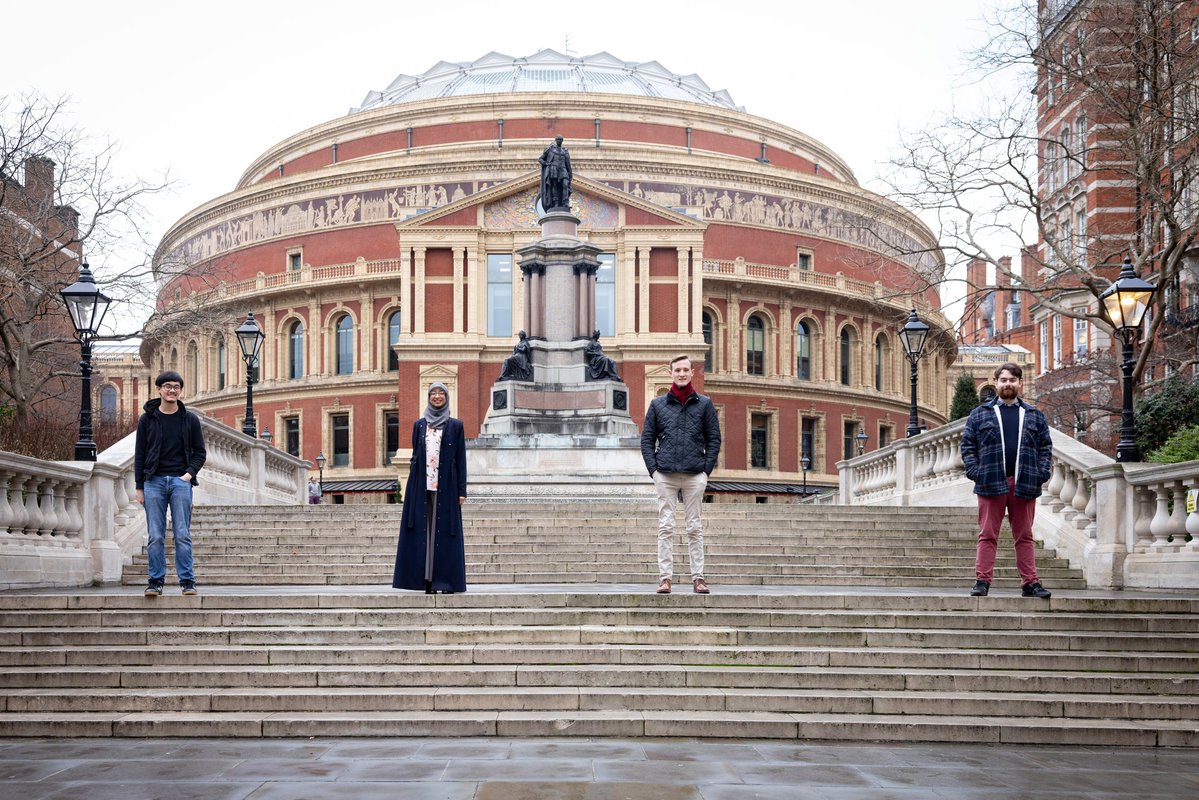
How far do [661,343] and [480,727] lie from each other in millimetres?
48796

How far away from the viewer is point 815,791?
23.9 feet

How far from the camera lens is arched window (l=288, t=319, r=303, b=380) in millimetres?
66250

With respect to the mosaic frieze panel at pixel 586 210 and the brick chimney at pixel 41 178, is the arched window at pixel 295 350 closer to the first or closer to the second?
the mosaic frieze panel at pixel 586 210

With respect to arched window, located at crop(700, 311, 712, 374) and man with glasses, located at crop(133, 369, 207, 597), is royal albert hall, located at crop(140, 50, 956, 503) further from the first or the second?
man with glasses, located at crop(133, 369, 207, 597)

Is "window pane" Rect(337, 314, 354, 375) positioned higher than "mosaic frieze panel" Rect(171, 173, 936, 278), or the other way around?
"mosaic frieze panel" Rect(171, 173, 936, 278)

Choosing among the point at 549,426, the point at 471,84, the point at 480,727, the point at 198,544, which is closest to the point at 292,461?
the point at 549,426

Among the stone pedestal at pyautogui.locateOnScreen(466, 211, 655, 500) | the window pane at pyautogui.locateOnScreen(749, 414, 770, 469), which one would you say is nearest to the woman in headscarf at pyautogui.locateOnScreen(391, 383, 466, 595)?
the stone pedestal at pyautogui.locateOnScreen(466, 211, 655, 500)

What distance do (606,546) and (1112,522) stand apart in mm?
6241

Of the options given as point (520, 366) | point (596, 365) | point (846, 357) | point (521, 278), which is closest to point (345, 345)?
point (521, 278)

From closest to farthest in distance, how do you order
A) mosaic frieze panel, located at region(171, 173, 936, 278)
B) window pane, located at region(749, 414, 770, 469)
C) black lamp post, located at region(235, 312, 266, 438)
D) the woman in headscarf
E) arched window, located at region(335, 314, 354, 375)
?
the woman in headscarf → black lamp post, located at region(235, 312, 266, 438) → mosaic frieze panel, located at region(171, 173, 936, 278) → window pane, located at region(749, 414, 770, 469) → arched window, located at region(335, 314, 354, 375)

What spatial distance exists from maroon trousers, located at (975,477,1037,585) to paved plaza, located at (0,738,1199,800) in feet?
11.1

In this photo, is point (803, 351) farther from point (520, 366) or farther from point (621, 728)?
point (621, 728)

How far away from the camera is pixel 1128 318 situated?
54.1ft

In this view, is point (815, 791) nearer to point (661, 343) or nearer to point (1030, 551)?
point (1030, 551)
